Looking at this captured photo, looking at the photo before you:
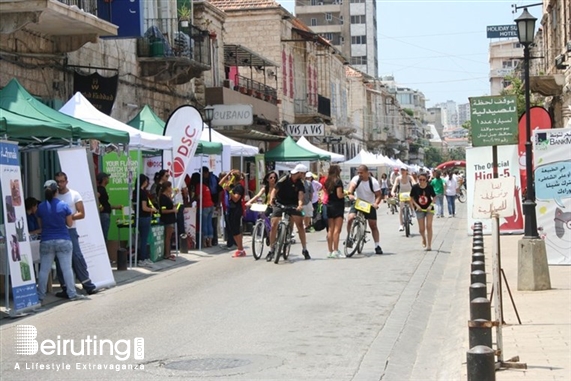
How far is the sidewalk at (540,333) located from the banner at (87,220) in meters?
5.78

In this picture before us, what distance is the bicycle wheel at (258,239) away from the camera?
62.7 feet

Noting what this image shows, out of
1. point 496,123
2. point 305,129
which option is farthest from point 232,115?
point 496,123

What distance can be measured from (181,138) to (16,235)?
8.17m

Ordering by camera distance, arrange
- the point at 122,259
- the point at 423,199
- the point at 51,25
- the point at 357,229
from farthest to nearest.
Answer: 1. the point at 51,25
2. the point at 423,199
3. the point at 357,229
4. the point at 122,259

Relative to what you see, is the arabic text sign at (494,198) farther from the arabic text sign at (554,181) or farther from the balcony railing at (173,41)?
the balcony railing at (173,41)

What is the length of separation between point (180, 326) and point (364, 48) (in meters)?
110

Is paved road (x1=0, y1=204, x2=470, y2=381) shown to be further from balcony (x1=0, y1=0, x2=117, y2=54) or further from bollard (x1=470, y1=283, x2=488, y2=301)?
balcony (x1=0, y1=0, x2=117, y2=54)

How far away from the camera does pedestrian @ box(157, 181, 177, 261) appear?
19.3m

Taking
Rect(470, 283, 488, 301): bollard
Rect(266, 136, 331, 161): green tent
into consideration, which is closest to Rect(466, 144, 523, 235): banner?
Rect(266, 136, 331, 161): green tent

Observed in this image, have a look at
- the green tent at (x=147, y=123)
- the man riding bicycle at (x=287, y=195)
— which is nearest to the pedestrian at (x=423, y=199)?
the man riding bicycle at (x=287, y=195)

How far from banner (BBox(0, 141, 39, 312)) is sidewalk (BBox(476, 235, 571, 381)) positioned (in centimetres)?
589

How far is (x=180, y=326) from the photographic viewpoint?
36.0ft

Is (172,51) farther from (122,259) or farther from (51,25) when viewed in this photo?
(122,259)

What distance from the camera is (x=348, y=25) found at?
108375 millimetres
